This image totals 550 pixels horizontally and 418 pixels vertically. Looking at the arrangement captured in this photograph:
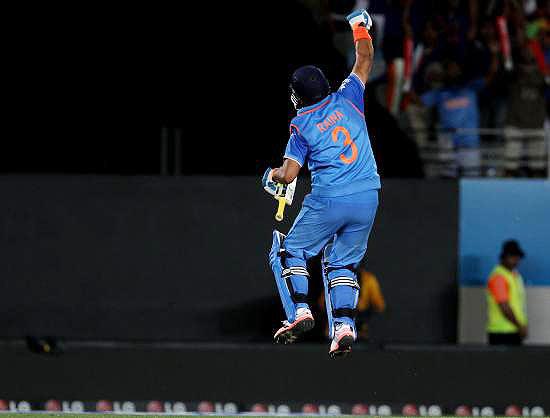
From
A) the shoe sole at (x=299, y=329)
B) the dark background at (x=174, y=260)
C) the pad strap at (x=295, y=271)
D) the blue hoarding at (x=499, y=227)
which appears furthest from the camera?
the blue hoarding at (x=499, y=227)

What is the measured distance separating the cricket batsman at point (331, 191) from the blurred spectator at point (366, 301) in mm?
5429

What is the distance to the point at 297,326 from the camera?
10.9 metres

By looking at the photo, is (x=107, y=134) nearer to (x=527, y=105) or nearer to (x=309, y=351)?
(x=309, y=351)

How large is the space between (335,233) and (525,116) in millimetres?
6686

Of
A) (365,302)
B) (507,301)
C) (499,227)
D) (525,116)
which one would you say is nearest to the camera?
(507,301)

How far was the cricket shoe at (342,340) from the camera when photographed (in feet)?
35.7

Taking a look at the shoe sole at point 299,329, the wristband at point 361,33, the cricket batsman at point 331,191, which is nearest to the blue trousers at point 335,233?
the cricket batsman at point 331,191

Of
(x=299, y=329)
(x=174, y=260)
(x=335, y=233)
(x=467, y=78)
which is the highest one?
(x=467, y=78)

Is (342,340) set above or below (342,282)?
below

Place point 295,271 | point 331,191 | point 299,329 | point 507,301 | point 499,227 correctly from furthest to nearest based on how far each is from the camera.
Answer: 1. point 499,227
2. point 507,301
3. point 295,271
4. point 331,191
5. point 299,329

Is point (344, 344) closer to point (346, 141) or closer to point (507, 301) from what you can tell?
point (346, 141)

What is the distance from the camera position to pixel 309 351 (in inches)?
630

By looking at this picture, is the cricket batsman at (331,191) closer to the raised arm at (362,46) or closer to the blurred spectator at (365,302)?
the raised arm at (362,46)

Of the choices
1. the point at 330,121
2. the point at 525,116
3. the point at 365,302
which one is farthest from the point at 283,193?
the point at 525,116
